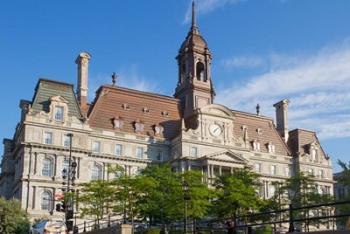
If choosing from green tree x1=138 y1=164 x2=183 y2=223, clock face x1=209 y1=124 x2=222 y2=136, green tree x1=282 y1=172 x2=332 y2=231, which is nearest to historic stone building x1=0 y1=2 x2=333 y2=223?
clock face x1=209 y1=124 x2=222 y2=136

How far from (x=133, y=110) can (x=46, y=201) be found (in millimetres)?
→ 19094

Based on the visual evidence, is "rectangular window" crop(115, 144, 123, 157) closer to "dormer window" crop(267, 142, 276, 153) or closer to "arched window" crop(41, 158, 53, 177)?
"arched window" crop(41, 158, 53, 177)

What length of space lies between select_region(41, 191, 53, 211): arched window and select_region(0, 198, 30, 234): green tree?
7.36 m

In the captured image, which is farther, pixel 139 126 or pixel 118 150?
pixel 139 126

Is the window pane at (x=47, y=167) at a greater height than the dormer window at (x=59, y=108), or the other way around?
the dormer window at (x=59, y=108)

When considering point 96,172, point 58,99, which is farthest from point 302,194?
point 58,99

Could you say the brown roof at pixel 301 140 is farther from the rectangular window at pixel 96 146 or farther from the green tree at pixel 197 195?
A: the green tree at pixel 197 195

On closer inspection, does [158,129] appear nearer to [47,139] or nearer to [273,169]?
[47,139]

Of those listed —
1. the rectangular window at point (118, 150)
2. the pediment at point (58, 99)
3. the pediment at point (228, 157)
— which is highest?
the pediment at point (58, 99)

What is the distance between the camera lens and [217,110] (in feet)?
273

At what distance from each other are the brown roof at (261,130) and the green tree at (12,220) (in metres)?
39.0

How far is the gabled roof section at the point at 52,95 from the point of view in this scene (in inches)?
2872

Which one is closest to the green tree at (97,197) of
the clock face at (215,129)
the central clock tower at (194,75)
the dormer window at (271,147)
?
the clock face at (215,129)

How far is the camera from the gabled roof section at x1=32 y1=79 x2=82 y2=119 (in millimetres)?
72938
